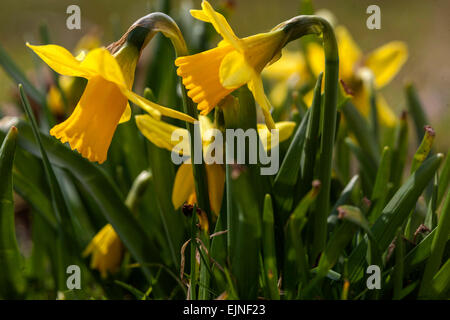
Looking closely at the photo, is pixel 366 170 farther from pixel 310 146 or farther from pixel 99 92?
pixel 99 92

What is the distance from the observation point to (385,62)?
1.60 metres

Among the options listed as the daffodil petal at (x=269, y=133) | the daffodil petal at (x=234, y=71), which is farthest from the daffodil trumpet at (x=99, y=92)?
the daffodil petal at (x=269, y=133)

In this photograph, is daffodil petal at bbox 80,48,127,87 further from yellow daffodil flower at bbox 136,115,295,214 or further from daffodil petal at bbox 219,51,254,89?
yellow daffodil flower at bbox 136,115,295,214

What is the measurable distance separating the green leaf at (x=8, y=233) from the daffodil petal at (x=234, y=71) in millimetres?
361

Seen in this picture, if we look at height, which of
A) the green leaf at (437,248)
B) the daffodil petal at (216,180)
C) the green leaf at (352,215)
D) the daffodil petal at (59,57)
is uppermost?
the daffodil petal at (59,57)

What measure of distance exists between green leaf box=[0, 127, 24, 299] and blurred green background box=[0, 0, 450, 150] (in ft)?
6.96

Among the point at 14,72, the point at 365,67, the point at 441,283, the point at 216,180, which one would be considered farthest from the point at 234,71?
the point at 365,67

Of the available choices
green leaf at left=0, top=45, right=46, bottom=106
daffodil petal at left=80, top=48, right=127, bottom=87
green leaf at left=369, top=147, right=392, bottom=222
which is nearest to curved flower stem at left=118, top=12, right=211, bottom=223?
daffodil petal at left=80, top=48, right=127, bottom=87

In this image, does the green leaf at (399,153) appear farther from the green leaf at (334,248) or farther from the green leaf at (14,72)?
the green leaf at (14,72)

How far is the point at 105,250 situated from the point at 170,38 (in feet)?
1.72

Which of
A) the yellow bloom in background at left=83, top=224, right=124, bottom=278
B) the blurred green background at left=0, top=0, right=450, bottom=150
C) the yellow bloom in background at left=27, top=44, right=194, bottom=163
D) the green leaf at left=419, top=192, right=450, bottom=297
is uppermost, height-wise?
the blurred green background at left=0, top=0, right=450, bottom=150

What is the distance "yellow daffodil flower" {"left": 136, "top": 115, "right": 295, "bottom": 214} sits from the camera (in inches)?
34.8

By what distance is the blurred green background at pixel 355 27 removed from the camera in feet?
10.5

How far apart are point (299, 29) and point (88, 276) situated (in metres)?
0.80
